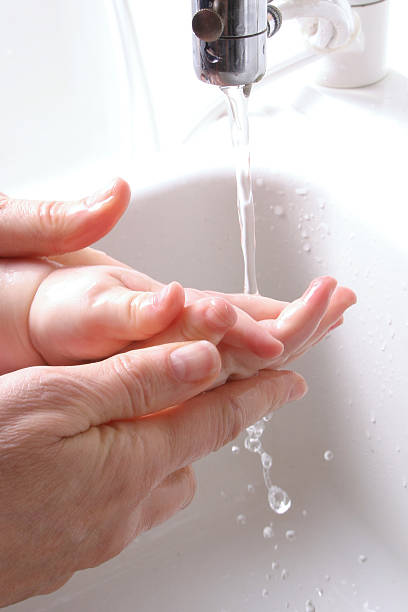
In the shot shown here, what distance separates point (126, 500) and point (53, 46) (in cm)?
85

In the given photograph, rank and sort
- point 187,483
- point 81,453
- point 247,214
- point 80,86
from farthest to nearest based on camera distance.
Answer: point 80,86 → point 247,214 → point 187,483 → point 81,453

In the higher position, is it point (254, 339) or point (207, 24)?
point (207, 24)

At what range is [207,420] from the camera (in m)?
0.52

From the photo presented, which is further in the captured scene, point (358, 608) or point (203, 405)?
point (358, 608)

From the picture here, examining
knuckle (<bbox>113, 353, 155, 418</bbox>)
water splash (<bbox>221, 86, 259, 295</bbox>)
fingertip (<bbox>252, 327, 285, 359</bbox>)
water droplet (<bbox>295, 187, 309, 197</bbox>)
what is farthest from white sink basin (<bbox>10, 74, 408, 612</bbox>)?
knuckle (<bbox>113, 353, 155, 418</bbox>)

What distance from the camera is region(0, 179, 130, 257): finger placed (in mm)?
525

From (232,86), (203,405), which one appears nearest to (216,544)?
(203,405)

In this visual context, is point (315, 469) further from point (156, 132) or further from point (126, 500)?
point (156, 132)

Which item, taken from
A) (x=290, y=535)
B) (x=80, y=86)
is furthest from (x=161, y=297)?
(x=80, y=86)

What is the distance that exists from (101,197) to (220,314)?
120 millimetres

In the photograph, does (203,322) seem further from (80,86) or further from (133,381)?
(80,86)

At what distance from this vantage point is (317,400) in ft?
2.77

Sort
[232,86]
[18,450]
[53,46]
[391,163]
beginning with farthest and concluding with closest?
[53,46]
[391,163]
[232,86]
[18,450]

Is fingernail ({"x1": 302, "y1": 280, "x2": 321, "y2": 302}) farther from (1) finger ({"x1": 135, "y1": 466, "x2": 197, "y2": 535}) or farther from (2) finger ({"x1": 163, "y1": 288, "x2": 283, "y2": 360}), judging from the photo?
(1) finger ({"x1": 135, "y1": 466, "x2": 197, "y2": 535})
